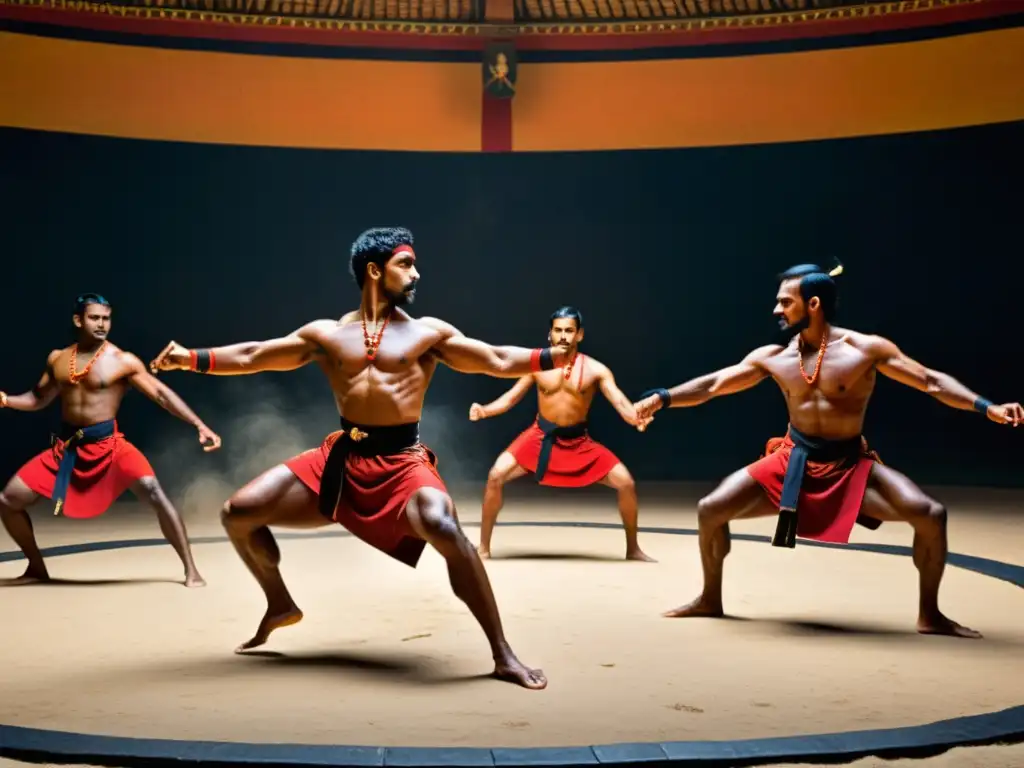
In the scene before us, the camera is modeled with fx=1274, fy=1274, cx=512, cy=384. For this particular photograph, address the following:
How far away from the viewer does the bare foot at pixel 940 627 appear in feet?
12.2

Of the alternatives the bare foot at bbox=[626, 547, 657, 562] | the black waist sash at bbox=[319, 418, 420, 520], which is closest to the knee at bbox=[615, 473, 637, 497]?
the bare foot at bbox=[626, 547, 657, 562]

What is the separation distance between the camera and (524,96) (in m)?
8.83

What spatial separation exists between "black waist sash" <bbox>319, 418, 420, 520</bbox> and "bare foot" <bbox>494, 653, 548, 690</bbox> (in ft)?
2.01

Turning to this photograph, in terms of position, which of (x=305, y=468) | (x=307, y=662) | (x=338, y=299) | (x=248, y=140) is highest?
(x=248, y=140)

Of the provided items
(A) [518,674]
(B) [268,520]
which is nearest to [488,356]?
(B) [268,520]

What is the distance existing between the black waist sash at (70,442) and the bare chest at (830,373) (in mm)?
2471

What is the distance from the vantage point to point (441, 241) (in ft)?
29.2

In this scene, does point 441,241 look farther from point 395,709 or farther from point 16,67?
point 395,709

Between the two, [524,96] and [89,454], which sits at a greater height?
[524,96]

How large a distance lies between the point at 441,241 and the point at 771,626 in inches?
215

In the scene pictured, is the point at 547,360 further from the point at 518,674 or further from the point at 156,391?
the point at 156,391

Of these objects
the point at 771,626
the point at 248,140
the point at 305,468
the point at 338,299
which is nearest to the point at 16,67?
Answer: the point at 248,140

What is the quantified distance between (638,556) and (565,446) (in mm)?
592

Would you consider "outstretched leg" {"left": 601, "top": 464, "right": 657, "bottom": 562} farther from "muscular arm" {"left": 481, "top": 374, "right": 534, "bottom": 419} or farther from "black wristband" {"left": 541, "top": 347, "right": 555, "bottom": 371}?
"black wristband" {"left": 541, "top": 347, "right": 555, "bottom": 371}
